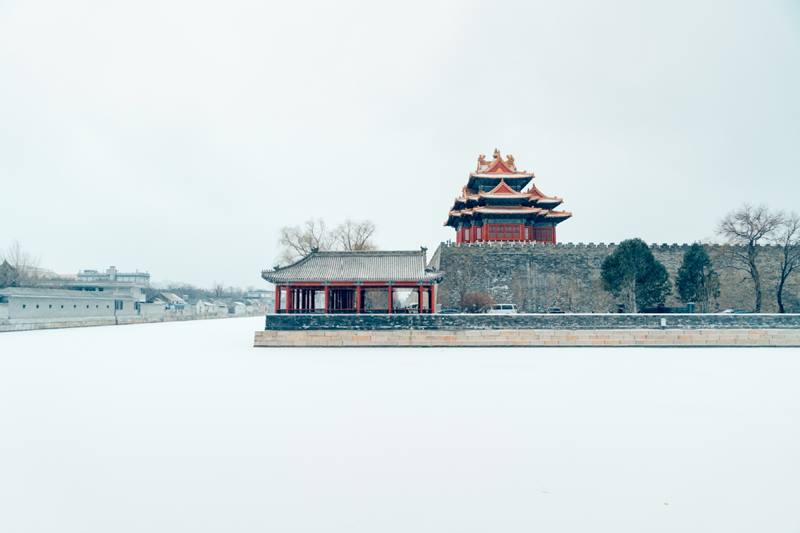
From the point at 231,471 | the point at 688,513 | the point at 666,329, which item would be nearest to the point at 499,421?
the point at 688,513

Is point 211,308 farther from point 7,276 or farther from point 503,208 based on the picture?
point 503,208

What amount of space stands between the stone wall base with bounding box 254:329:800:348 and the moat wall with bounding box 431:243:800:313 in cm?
923

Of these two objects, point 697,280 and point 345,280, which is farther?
point 697,280

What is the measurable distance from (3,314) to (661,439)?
3975 cm

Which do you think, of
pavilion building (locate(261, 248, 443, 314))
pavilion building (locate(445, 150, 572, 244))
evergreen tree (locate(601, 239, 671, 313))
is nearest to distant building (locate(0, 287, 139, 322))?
pavilion building (locate(261, 248, 443, 314))

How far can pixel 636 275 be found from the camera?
25969 millimetres

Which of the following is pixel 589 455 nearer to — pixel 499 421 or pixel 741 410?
pixel 499 421

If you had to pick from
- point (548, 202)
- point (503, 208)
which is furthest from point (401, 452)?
point (548, 202)

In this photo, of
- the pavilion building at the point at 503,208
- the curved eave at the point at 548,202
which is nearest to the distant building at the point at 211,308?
the pavilion building at the point at 503,208

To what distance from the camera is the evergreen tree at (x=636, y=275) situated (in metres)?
25.9

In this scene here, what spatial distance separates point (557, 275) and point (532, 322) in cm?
1108

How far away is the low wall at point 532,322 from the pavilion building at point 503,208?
42.9ft

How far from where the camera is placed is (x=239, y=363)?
15.0 m

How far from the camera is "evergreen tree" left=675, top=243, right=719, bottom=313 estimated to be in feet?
88.6
